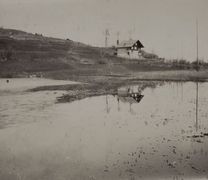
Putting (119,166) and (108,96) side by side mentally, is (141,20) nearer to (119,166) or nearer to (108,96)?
(108,96)

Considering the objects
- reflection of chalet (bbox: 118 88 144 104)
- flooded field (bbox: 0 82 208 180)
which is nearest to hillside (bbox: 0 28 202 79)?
flooded field (bbox: 0 82 208 180)

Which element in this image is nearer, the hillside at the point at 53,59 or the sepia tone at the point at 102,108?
the sepia tone at the point at 102,108

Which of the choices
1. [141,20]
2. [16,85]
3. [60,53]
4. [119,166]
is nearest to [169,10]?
[141,20]

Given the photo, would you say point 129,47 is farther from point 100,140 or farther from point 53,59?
point 100,140

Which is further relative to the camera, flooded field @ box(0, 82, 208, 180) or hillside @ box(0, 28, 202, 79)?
hillside @ box(0, 28, 202, 79)

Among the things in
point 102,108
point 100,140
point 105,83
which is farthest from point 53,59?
point 100,140

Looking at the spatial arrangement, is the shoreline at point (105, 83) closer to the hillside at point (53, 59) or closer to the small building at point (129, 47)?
the hillside at point (53, 59)

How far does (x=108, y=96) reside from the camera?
6641 mm

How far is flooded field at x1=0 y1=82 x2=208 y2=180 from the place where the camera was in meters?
3.72

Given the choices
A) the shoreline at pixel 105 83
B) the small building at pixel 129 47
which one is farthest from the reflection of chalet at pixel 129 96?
the small building at pixel 129 47

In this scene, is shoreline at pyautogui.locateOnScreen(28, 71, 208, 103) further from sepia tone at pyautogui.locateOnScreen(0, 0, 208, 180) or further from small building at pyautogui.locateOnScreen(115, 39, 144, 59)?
small building at pyautogui.locateOnScreen(115, 39, 144, 59)

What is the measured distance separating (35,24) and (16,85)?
72.3 inches

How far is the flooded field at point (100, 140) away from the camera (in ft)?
12.2

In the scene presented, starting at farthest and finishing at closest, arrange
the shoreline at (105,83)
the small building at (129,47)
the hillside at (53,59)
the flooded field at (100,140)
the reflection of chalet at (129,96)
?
the small building at (129,47) → the shoreline at (105,83) → the hillside at (53,59) → the reflection of chalet at (129,96) → the flooded field at (100,140)
